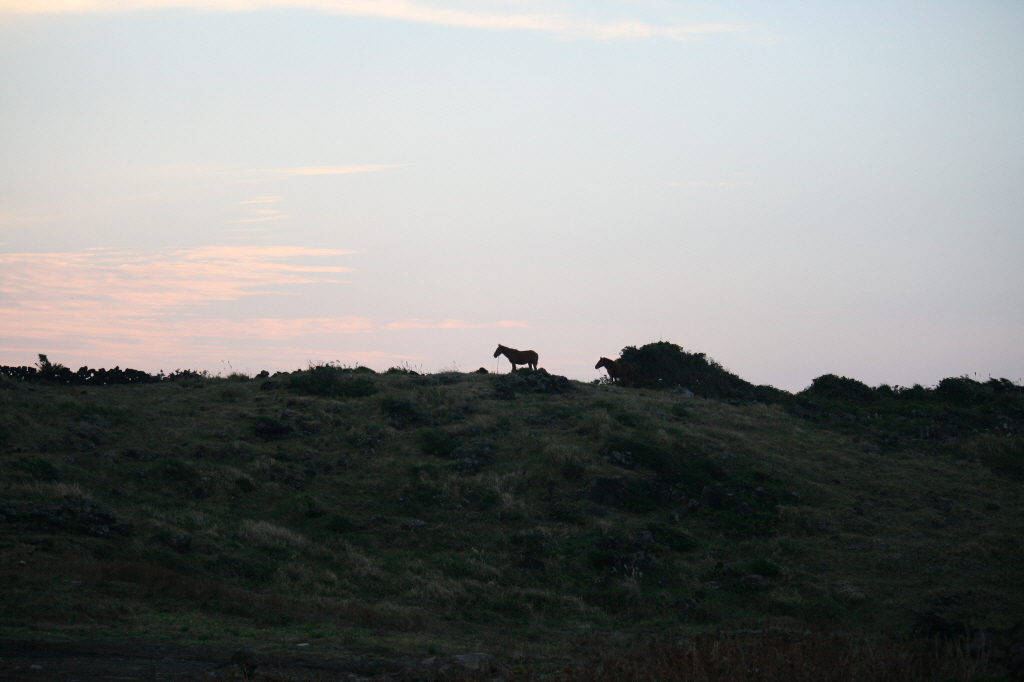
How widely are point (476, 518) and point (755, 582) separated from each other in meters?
7.69

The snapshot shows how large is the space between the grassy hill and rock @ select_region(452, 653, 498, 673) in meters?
0.79

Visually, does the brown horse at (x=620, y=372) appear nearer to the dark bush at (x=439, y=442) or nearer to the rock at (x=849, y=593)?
the dark bush at (x=439, y=442)

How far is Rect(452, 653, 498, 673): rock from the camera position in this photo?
11.6m

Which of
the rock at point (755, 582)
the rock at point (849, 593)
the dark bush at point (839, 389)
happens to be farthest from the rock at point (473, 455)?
the dark bush at point (839, 389)

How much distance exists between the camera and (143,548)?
17.6 meters

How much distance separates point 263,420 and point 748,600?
16.9 metres

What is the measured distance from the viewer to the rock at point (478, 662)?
11562mm

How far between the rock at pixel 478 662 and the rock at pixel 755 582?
8.28 meters

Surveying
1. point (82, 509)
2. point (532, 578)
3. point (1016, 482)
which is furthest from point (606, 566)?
point (1016, 482)

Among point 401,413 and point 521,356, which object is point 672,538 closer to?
point 401,413

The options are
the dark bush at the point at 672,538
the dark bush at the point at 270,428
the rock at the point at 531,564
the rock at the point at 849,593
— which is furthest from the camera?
the dark bush at the point at 270,428

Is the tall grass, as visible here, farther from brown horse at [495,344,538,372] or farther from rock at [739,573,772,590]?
brown horse at [495,344,538,372]

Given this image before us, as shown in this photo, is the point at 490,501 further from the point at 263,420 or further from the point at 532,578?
the point at 263,420

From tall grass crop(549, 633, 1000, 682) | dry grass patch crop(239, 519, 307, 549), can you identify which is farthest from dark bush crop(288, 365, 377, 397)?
tall grass crop(549, 633, 1000, 682)
